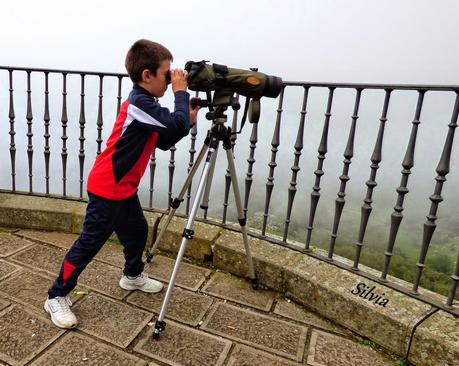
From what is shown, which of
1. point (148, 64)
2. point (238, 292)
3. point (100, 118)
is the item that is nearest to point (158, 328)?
point (238, 292)

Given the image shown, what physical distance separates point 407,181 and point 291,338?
1244 millimetres

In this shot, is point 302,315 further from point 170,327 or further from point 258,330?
point 170,327

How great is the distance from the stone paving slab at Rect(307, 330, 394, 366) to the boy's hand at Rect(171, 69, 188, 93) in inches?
68.1

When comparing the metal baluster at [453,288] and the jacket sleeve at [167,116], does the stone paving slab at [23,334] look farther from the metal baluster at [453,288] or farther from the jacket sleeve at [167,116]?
the metal baluster at [453,288]

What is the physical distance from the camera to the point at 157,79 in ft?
7.56

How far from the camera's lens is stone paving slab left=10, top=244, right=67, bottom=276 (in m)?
3.06

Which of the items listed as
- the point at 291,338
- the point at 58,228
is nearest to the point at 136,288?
the point at 291,338

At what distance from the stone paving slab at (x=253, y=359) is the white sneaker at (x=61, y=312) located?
97 centimetres

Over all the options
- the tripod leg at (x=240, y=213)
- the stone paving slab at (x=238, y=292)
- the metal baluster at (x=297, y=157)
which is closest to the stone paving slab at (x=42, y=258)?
the stone paving slab at (x=238, y=292)

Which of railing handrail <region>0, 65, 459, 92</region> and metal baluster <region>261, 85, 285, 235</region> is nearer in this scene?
railing handrail <region>0, 65, 459, 92</region>

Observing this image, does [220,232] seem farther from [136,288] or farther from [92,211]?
[92,211]

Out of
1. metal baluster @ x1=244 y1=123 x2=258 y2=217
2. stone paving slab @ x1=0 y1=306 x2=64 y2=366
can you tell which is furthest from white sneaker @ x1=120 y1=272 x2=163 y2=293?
metal baluster @ x1=244 y1=123 x2=258 y2=217

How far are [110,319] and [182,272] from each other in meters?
0.79

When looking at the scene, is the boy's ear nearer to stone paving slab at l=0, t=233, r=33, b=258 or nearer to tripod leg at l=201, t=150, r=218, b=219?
tripod leg at l=201, t=150, r=218, b=219
